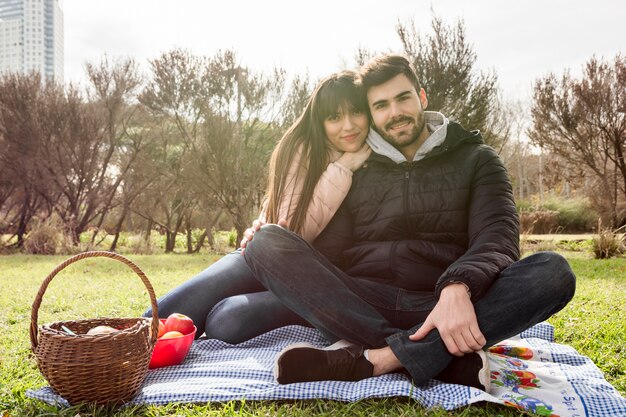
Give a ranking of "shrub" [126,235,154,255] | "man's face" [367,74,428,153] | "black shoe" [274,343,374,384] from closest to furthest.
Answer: "black shoe" [274,343,374,384] < "man's face" [367,74,428,153] < "shrub" [126,235,154,255]

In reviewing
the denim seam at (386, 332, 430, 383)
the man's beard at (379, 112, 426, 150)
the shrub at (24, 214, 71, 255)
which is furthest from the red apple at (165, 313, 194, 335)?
the shrub at (24, 214, 71, 255)

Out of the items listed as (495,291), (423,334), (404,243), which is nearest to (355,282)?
(404,243)

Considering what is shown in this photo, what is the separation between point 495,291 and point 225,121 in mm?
10282

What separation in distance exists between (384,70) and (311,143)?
580mm

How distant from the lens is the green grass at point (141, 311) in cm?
177

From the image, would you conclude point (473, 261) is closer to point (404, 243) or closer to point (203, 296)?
point (404, 243)

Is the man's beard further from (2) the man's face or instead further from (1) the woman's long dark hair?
(1) the woman's long dark hair

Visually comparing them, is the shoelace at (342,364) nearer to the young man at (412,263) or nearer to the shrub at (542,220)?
the young man at (412,263)

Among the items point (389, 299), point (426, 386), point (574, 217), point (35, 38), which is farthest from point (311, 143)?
point (35, 38)

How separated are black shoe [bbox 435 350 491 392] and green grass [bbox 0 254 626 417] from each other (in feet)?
0.32

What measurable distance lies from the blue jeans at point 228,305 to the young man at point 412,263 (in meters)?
0.45

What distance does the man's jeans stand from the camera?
1878mm

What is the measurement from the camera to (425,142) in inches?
98.0

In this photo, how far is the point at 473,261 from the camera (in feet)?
6.34
